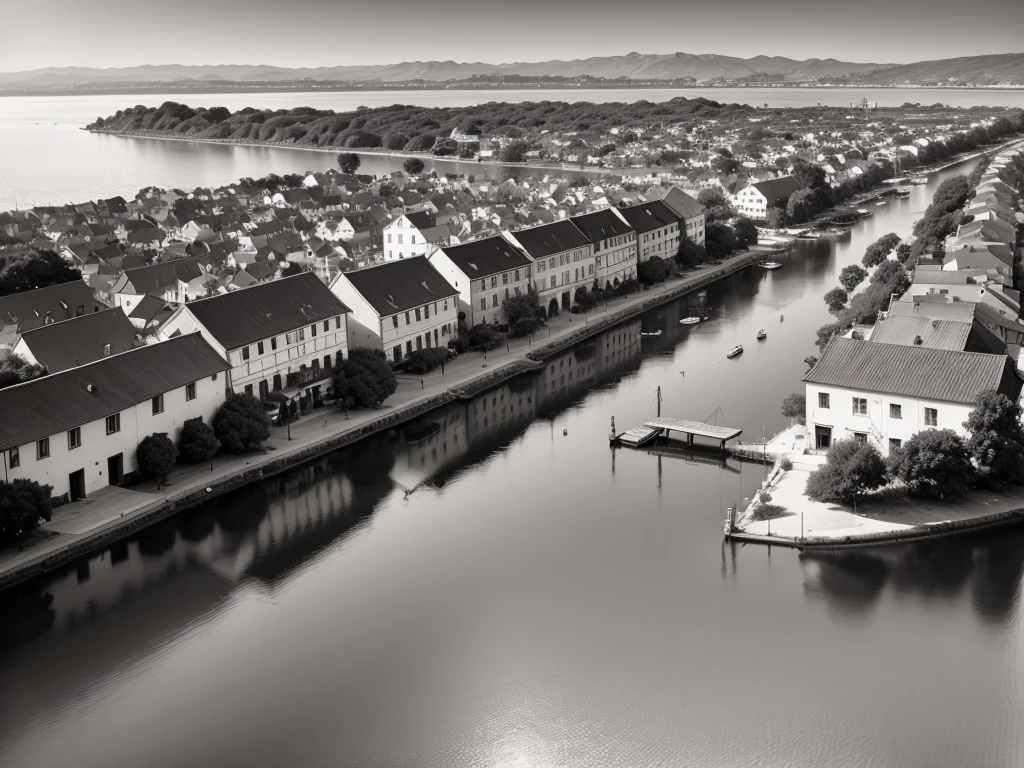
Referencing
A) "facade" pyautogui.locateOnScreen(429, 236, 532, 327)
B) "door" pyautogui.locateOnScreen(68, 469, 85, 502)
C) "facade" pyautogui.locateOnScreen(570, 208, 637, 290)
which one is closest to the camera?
"door" pyautogui.locateOnScreen(68, 469, 85, 502)

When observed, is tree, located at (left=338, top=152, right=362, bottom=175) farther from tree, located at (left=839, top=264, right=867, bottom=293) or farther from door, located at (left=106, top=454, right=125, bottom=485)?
door, located at (left=106, top=454, right=125, bottom=485)

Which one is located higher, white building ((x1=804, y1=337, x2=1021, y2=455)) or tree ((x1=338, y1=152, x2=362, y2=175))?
tree ((x1=338, y1=152, x2=362, y2=175))

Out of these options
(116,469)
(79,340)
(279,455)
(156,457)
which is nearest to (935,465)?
(279,455)

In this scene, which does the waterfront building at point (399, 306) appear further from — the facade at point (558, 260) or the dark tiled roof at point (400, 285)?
→ the facade at point (558, 260)

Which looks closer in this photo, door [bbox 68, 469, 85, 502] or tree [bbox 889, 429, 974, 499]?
tree [bbox 889, 429, 974, 499]

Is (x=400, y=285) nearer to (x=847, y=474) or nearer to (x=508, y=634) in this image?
(x=847, y=474)

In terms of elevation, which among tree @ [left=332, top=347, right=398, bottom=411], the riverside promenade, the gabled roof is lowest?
the riverside promenade

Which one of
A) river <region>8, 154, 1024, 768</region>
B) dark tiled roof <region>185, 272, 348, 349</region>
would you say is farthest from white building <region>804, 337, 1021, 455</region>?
dark tiled roof <region>185, 272, 348, 349</region>
